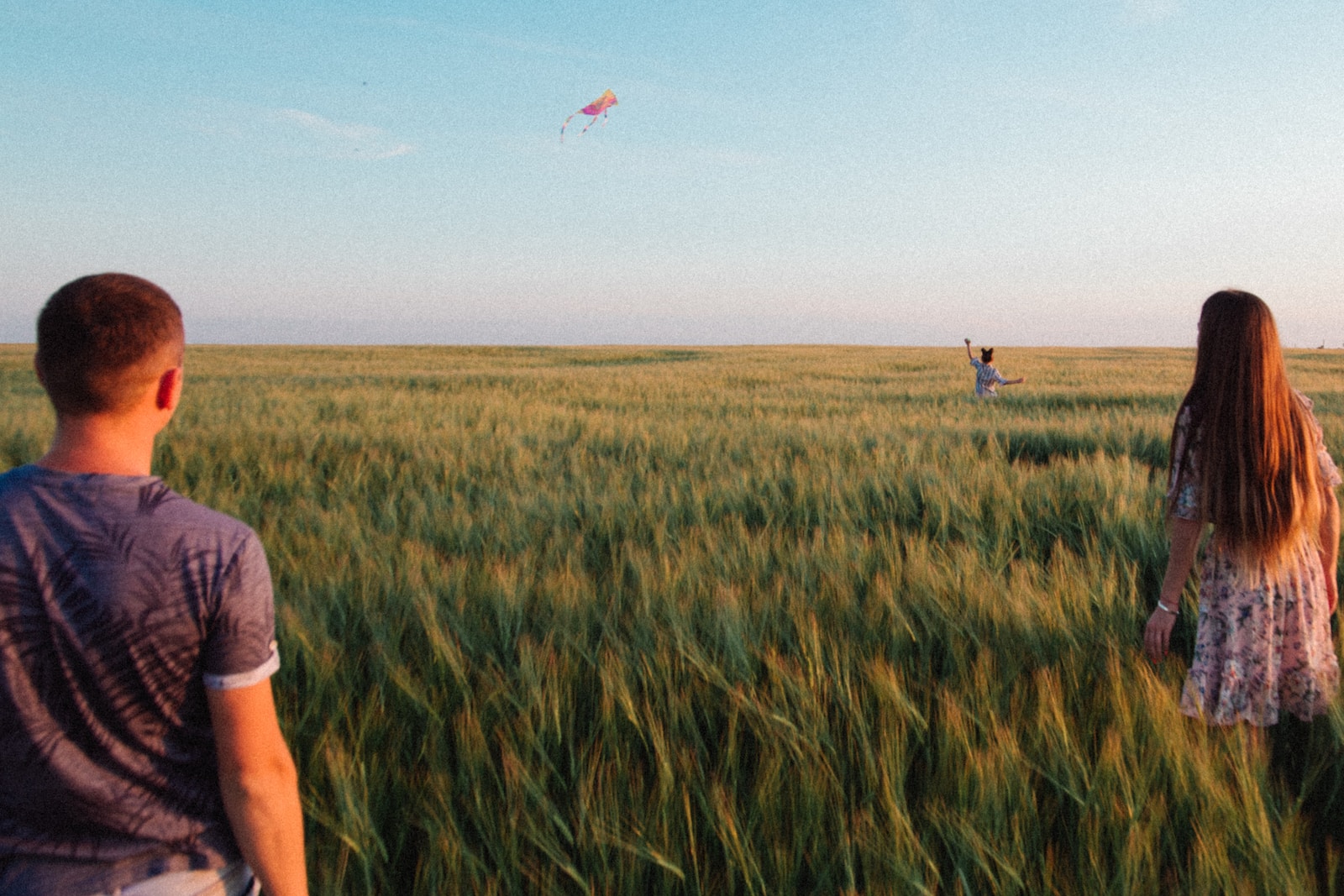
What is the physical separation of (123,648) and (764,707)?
3.62 ft

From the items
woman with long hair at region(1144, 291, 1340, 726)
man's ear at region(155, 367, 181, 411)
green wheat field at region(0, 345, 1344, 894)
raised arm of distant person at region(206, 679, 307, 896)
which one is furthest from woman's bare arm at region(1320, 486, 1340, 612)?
man's ear at region(155, 367, 181, 411)

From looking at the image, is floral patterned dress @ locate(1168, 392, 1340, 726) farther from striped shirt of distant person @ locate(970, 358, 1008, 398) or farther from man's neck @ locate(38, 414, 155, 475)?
striped shirt of distant person @ locate(970, 358, 1008, 398)

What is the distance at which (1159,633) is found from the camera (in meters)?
1.86

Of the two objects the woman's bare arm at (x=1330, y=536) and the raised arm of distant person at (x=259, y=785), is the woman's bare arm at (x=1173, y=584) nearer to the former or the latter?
the woman's bare arm at (x=1330, y=536)

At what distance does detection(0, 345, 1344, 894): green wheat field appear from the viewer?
4.01 ft

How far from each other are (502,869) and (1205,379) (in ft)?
6.33

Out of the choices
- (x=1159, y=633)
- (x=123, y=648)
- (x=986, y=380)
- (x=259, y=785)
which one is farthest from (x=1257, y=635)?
(x=986, y=380)

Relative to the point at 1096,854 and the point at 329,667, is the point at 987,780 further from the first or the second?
the point at 329,667

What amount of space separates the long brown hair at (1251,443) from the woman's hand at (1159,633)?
0.22 meters

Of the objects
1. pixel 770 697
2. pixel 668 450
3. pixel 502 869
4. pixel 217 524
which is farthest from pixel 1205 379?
pixel 668 450

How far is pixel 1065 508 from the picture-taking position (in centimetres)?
340

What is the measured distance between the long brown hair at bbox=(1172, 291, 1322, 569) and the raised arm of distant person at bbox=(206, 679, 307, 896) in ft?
6.64

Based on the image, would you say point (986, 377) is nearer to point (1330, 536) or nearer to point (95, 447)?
point (1330, 536)

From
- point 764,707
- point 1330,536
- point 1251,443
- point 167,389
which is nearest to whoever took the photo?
point 167,389
